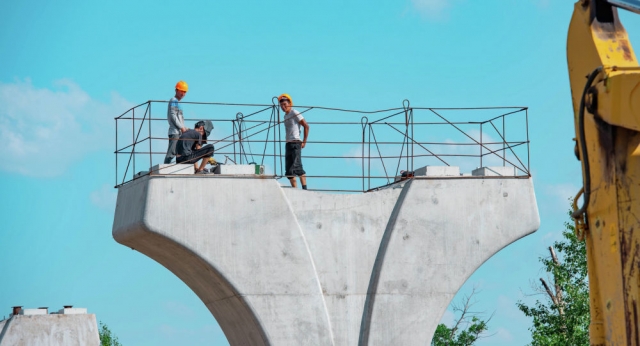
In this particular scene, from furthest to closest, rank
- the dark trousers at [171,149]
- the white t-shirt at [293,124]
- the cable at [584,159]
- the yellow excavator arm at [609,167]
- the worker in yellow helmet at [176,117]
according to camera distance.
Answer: the white t-shirt at [293,124]
the worker in yellow helmet at [176,117]
the dark trousers at [171,149]
the cable at [584,159]
the yellow excavator arm at [609,167]

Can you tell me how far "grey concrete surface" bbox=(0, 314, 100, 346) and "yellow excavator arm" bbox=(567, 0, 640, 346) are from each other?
17.6 m

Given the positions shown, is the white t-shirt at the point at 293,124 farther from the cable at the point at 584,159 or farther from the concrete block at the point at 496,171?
the cable at the point at 584,159

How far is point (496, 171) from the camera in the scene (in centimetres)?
1592

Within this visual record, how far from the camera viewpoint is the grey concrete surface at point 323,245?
14.5 metres

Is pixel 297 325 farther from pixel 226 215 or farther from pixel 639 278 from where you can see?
pixel 639 278

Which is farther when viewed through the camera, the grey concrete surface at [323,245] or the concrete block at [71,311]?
the concrete block at [71,311]

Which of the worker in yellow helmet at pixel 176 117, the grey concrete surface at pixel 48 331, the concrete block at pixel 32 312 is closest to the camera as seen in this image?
the worker in yellow helmet at pixel 176 117

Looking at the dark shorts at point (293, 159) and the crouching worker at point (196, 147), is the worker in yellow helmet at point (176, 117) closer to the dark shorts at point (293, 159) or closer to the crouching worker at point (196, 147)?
the crouching worker at point (196, 147)

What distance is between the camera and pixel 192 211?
14.4 m

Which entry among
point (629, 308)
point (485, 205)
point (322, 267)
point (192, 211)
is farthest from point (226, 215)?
point (629, 308)

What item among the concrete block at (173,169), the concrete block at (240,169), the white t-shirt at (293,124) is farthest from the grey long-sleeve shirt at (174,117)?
the white t-shirt at (293,124)

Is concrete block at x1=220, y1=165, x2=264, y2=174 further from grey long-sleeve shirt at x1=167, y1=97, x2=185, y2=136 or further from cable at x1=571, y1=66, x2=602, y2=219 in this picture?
cable at x1=571, y1=66, x2=602, y2=219

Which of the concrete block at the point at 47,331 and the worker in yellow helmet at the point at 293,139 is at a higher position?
the worker in yellow helmet at the point at 293,139

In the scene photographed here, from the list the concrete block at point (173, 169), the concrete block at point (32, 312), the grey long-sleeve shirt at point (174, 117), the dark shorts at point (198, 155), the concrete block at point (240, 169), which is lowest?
the concrete block at point (32, 312)
